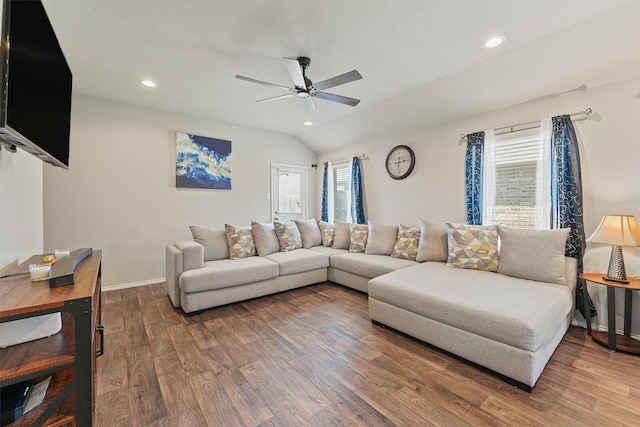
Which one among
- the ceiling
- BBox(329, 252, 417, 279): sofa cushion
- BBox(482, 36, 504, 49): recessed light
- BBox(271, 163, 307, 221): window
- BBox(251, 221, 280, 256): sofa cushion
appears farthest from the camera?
BBox(271, 163, 307, 221): window

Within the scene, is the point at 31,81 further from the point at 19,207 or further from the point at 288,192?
the point at 288,192

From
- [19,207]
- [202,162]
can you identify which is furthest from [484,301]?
[202,162]

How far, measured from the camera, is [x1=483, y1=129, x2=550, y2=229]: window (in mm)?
2889

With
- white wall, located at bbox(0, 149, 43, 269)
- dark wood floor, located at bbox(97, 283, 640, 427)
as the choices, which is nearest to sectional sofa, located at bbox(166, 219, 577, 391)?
dark wood floor, located at bbox(97, 283, 640, 427)

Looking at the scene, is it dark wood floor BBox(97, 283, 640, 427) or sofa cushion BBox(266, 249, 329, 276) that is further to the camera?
sofa cushion BBox(266, 249, 329, 276)

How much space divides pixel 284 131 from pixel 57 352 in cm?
478

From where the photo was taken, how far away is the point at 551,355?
6.58 ft

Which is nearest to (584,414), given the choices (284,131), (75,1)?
(75,1)

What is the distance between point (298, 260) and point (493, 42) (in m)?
3.14

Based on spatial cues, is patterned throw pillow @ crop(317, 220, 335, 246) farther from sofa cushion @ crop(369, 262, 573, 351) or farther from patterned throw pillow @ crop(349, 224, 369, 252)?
sofa cushion @ crop(369, 262, 573, 351)

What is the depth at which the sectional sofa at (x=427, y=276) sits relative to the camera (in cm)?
178

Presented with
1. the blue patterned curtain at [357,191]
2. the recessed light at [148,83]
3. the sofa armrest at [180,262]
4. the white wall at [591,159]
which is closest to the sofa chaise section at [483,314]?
the white wall at [591,159]

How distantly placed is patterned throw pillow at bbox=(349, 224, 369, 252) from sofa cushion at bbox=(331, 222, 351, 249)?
0.49ft

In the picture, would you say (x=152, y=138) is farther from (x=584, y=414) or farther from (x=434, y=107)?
(x=584, y=414)
